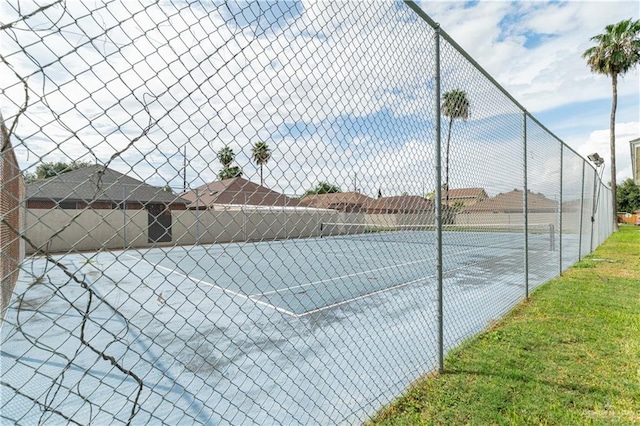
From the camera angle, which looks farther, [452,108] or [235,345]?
[235,345]

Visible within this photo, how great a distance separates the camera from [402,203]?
3191 mm

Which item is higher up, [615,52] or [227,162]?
[615,52]

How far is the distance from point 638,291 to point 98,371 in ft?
25.5

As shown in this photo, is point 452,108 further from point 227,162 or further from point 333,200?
point 227,162

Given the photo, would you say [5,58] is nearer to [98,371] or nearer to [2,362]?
[98,371]

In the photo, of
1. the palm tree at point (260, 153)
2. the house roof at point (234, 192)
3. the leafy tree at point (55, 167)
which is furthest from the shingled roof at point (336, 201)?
the leafy tree at point (55, 167)

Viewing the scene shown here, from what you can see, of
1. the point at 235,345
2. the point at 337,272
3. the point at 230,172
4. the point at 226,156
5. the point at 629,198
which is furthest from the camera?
the point at 629,198

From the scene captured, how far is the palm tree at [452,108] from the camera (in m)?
3.15

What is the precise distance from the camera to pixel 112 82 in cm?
120

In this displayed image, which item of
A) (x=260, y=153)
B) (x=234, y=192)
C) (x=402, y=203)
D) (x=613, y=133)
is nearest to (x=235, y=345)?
(x=402, y=203)

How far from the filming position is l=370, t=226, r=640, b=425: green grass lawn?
2.33m

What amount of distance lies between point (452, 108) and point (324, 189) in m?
1.83

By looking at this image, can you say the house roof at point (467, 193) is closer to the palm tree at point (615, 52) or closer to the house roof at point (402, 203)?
the house roof at point (402, 203)

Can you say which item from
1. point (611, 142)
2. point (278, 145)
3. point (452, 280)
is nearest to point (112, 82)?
point (278, 145)
